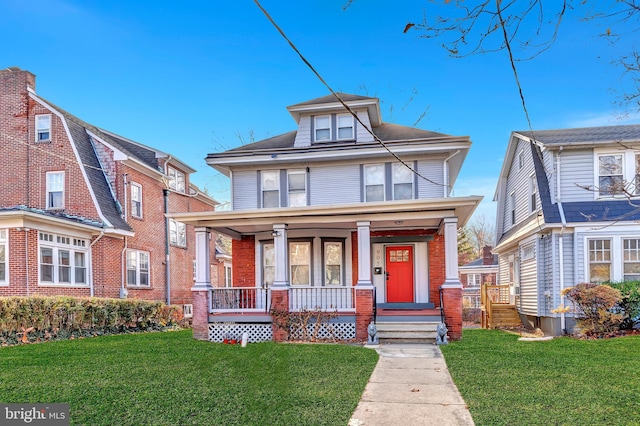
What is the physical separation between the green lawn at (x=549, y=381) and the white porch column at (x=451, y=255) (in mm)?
1454

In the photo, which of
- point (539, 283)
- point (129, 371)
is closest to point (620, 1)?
point (129, 371)

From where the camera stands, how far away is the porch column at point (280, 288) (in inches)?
476

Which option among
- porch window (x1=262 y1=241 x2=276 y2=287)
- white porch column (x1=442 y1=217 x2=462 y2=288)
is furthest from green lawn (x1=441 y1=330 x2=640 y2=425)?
porch window (x1=262 y1=241 x2=276 y2=287)

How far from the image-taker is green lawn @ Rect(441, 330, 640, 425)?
535 cm

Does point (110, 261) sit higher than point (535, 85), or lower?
lower

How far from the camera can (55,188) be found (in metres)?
17.8

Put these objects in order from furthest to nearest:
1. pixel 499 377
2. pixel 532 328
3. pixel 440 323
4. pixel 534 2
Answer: pixel 532 328, pixel 440 323, pixel 499 377, pixel 534 2

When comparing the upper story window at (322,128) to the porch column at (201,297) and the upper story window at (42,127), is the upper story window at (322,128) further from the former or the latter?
the upper story window at (42,127)

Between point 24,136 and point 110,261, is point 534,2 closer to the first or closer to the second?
point 110,261

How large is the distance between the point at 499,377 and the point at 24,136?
17.9 meters

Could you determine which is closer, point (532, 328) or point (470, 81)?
point (470, 81)

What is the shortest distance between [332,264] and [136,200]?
9501 mm

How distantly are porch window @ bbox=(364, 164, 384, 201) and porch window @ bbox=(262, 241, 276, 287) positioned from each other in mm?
3287

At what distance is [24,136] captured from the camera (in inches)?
698
